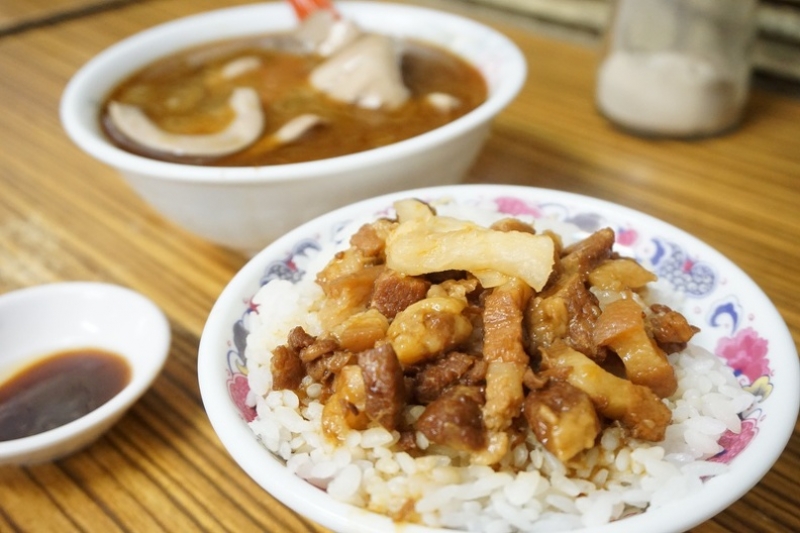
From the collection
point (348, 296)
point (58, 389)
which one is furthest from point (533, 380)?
point (58, 389)

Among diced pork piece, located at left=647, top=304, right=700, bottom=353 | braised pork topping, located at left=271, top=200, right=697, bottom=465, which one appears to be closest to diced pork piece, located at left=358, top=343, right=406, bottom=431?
braised pork topping, located at left=271, top=200, right=697, bottom=465

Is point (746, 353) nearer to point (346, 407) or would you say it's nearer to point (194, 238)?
point (346, 407)

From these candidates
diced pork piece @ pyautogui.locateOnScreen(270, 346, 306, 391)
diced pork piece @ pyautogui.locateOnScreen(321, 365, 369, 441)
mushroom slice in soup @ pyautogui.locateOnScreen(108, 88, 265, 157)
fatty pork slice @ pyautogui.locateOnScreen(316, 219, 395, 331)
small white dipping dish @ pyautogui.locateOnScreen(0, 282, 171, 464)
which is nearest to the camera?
diced pork piece @ pyautogui.locateOnScreen(321, 365, 369, 441)

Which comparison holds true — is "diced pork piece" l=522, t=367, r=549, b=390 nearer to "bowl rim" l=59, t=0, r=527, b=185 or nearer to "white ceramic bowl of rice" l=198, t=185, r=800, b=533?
"white ceramic bowl of rice" l=198, t=185, r=800, b=533

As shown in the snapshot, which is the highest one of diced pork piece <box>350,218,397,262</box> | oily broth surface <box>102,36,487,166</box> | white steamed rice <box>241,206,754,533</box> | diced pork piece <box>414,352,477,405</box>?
diced pork piece <box>350,218,397,262</box>

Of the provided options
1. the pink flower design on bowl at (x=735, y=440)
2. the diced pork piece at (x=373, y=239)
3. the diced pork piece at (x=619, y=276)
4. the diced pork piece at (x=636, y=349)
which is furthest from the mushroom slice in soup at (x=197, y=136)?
the pink flower design on bowl at (x=735, y=440)

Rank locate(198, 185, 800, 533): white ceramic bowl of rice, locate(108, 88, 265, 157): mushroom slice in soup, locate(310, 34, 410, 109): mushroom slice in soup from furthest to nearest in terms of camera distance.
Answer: locate(310, 34, 410, 109): mushroom slice in soup < locate(108, 88, 265, 157): mushroom slice in soup < locate(198, 185, 800, 533): white ceramic bowl of rice
